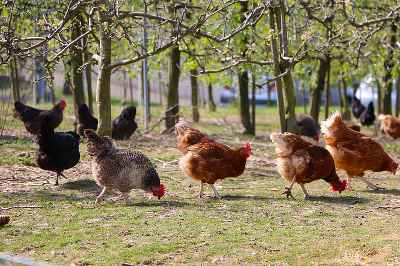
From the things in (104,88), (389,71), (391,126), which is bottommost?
(391,126)

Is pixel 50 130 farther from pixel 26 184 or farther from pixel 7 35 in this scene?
pixel 7 35

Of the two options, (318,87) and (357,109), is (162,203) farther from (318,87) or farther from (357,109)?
(357,109)

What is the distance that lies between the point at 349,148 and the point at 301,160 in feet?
4.35

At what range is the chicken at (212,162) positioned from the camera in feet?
34.3

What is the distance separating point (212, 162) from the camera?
10.4 m

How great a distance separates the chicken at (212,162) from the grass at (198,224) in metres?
0.38

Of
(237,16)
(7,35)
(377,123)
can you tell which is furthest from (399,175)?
(377,123)

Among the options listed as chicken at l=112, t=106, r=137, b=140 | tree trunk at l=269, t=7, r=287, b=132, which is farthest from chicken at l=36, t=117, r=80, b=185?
chicken at l=112, t=106, r=137, b=140

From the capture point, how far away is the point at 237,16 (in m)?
15.7

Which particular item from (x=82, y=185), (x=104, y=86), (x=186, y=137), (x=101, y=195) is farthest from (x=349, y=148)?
(x=104, y=86)

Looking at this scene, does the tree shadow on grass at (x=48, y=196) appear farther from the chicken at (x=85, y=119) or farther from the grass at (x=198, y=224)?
the chicken at (x=85, y=119)

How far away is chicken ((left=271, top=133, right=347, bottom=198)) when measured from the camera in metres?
10.4

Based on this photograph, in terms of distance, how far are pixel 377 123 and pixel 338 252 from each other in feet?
62.8

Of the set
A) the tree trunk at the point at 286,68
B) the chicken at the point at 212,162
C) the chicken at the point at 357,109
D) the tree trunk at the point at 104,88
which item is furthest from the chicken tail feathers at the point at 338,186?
the chicken at the point at 357,109
